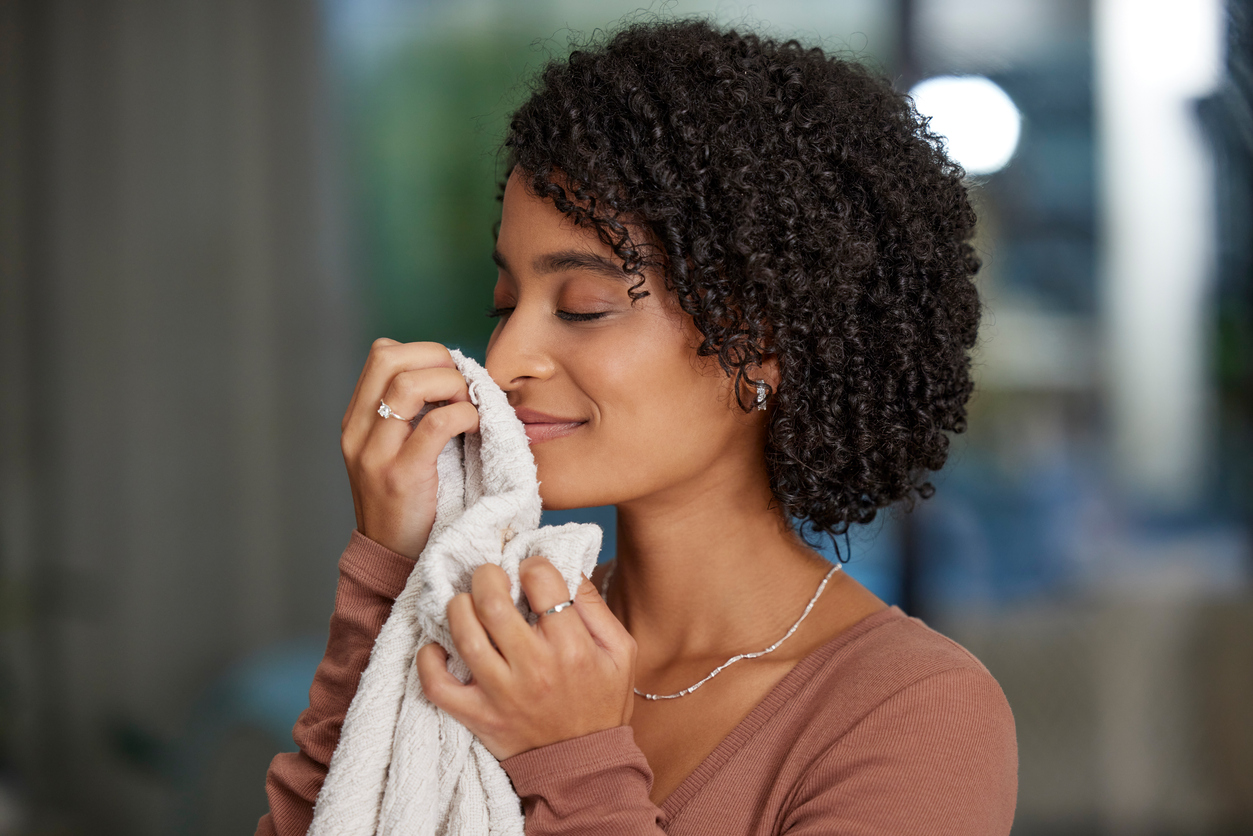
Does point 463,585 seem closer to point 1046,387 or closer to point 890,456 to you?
point 890,456

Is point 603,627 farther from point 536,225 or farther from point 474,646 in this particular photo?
point 536,225

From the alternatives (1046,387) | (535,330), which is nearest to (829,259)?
(535,330)

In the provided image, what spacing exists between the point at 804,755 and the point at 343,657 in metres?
0.46

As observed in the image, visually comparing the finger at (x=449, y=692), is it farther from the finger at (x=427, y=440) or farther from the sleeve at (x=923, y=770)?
the sleeve at (x=923, y=770)

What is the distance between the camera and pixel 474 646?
2.54ft

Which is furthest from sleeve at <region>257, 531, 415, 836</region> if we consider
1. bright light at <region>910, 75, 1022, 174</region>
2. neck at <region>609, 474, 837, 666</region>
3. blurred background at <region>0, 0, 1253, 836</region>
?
bright light at <region>910, 75, 1022, 174</region>

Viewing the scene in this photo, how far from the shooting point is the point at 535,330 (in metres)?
1.00

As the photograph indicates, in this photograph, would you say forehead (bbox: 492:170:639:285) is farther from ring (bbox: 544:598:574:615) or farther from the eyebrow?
ring (bbox: 544:598:574:615)

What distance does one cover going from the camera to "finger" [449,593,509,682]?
77 cm

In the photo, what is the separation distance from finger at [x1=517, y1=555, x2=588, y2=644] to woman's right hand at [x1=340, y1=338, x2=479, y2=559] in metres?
0.18

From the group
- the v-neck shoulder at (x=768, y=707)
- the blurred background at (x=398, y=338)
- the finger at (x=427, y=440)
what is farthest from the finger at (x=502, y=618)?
the blurred background at (x=398, y=338)

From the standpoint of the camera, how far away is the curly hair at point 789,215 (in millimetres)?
986

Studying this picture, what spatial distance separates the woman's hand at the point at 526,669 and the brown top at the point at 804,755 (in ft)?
0.07

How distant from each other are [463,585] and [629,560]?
393 millimetres
